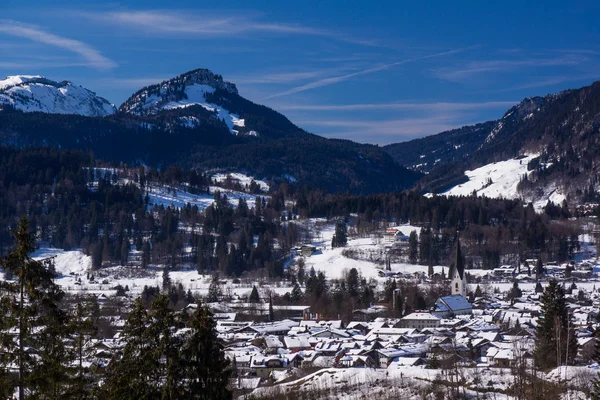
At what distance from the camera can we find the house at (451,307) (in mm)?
84125

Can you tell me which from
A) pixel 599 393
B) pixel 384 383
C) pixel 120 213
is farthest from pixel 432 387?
pixel 120 213

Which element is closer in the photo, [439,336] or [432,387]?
[432,387]

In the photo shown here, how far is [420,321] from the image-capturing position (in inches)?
3044

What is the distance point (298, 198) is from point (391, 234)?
132 ft

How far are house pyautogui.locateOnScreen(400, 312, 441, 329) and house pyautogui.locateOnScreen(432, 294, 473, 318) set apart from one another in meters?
4.91

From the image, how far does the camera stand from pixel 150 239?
138 m

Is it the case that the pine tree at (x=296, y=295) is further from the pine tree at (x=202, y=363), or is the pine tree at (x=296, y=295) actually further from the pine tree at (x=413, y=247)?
the pine tree at (x=202, y=363)

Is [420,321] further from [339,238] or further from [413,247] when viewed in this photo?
[339,238]

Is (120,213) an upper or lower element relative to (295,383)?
upper

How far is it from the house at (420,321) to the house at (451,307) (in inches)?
193

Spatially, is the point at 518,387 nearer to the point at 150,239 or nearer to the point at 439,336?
the point at 439,336

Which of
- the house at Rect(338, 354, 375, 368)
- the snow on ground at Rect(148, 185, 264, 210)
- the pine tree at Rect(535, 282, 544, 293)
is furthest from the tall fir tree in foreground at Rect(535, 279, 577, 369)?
the snow on ground at Rect(148, 185, 264, 210)

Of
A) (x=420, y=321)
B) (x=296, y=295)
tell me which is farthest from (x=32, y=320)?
(x=296, y=295)

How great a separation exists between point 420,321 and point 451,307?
9.34 m
